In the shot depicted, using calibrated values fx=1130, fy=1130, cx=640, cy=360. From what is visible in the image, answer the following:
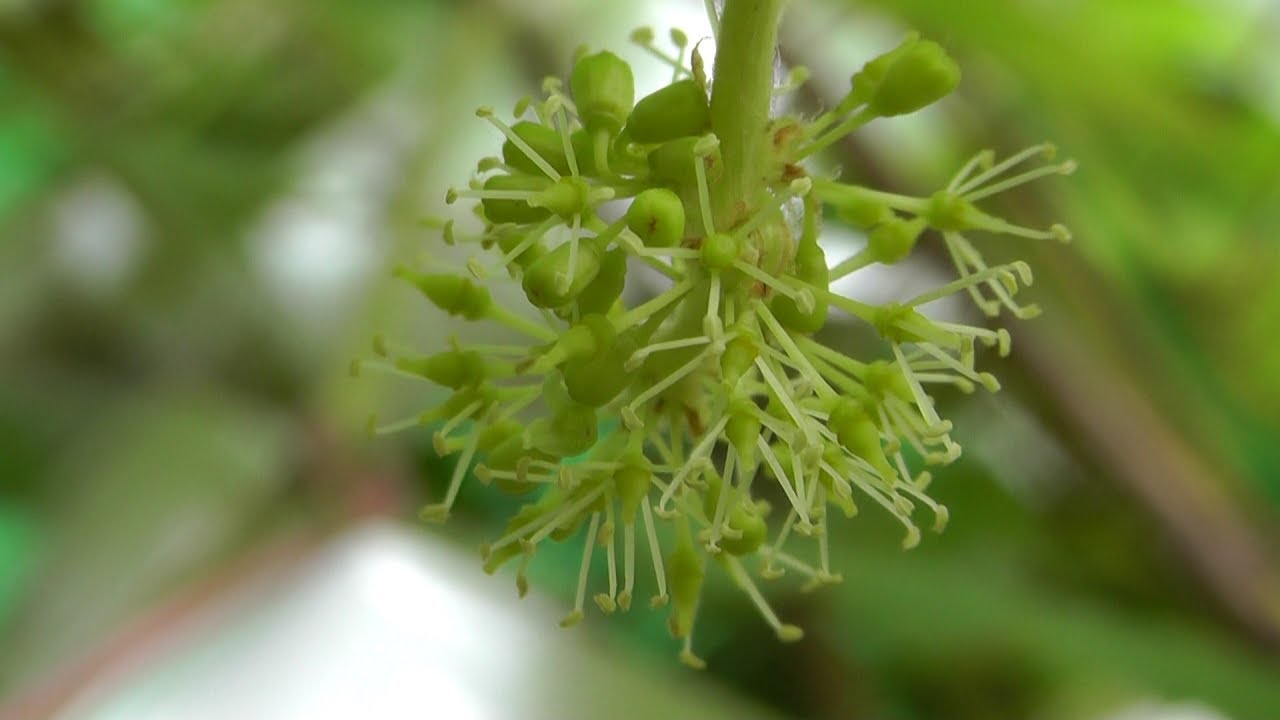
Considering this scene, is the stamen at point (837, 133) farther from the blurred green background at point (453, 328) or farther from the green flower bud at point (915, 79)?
the blurred green background at point (453, 328)

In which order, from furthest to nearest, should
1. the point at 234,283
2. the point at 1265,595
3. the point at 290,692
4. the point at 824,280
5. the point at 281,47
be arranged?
the point at 281,47 < the point at 234,283 < the point at 1265,595 < the point at 290,692 < the point at 824,280

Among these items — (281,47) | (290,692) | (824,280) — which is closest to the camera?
(824,280)

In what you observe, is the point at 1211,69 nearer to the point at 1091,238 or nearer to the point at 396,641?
the point at 1091,238

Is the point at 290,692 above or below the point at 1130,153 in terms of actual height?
below

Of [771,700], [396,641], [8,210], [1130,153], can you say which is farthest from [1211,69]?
[8,210]

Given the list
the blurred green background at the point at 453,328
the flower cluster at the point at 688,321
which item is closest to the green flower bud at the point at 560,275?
the flower cluster at the point at 688,321

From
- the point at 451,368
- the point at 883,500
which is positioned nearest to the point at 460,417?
the point at 451,368
